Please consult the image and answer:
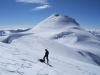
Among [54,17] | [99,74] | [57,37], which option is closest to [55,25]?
[54,17]

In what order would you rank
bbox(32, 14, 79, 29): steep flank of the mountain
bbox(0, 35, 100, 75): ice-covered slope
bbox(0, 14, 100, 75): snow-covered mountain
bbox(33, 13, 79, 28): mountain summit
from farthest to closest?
bbox(33, 13, 79, 28): mountain summit → bbox(32, 14, 79, 29): steep flank of the mountain → bbox(0, 14, 100, 75): snow-covered mountain → bbox(0, 35, 100, 75): ice-covered slope

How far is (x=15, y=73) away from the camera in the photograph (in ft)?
31.9

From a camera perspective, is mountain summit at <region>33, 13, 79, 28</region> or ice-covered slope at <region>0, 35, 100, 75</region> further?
mountain summit at <region>33, 13, 79, 28</region>

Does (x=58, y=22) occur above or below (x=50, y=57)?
below

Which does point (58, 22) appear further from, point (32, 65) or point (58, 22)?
point (32, 65)

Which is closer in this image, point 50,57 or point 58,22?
point 50,57

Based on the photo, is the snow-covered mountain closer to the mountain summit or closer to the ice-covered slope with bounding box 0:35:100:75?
the ice-covered slope with bounding box 0:35:100:75

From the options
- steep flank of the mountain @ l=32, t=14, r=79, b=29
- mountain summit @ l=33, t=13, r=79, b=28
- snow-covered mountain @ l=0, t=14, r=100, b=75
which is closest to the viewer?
snow-covered mountain @ l=0, t=14, r=100, b=75

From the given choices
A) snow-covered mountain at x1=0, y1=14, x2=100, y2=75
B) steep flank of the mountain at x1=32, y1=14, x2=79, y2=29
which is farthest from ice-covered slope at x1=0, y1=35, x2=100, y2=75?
steep flank of the mountain at x1=32, y1=14, x2=79, y2=29

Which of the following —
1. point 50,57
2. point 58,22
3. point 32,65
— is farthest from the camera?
point 58,22

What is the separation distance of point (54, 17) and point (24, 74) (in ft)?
471

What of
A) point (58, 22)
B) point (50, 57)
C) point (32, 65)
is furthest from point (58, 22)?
point (32, 65)

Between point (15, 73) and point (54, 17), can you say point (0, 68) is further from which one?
point (54, 17)

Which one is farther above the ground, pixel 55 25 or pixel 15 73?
pixel 15 73
